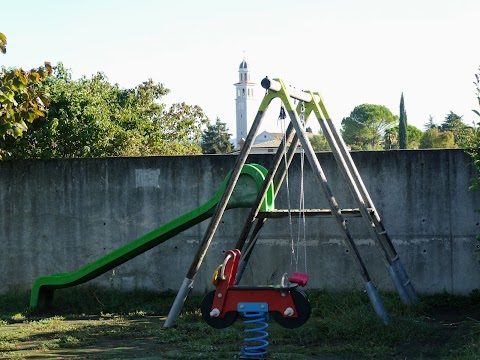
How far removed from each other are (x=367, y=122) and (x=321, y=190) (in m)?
80.2

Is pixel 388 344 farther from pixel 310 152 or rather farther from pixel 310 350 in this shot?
pixel 310 152

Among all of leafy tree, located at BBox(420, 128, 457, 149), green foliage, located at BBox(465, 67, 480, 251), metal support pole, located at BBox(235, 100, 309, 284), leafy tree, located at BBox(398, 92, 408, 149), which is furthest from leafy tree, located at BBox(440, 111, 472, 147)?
leafy tree, located at BBox(398, 92, 408, 149)

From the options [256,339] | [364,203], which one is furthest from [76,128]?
[256,339]

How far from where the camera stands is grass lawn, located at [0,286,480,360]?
23.6 ft

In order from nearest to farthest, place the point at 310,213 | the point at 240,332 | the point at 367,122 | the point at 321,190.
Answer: the point at 240,332 < the point at 310,213 < the point at 321,190 < the point at 367,122

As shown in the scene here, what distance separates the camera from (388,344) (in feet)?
24.3

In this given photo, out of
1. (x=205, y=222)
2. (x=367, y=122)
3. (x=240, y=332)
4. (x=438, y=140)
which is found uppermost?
(x=367, y=122)

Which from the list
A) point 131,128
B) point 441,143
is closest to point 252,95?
point 441,143

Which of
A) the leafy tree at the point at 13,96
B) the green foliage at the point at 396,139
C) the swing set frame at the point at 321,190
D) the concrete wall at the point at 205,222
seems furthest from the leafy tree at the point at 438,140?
the leafy tree at the point at 13,96

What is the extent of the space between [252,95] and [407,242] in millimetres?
156016

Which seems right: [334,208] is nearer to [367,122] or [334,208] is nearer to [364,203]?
[364,203]

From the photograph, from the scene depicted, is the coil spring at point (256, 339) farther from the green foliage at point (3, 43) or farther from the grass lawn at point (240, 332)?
the green foliage at point (3, 43)

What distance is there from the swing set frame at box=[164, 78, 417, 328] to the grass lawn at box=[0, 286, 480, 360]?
0.31m

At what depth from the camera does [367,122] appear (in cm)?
8769
